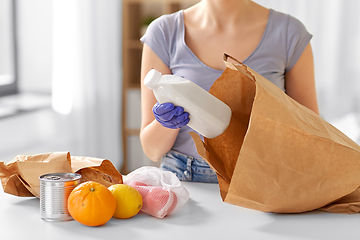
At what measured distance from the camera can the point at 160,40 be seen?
1202 mm

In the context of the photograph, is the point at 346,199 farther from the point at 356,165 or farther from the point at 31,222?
the point at 31,222

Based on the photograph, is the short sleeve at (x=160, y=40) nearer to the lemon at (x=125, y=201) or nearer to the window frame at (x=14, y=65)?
the lemon at (x=125, y=201)

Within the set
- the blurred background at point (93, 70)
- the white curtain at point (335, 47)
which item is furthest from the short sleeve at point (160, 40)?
the white curtain at point (335, 47)

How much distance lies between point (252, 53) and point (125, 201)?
0.63 m

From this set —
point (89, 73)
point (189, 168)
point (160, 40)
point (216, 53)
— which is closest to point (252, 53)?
point (216, 53)

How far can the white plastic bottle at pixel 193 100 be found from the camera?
721 millimetres

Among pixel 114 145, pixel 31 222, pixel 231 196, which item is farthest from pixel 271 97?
pixel 114 145

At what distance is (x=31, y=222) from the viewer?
754 mm

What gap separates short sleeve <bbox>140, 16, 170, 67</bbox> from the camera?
1.20 m

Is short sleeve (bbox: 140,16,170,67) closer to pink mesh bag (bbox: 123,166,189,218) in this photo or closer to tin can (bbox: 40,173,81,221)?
pink mesh bag (bbox: 123,166,189,218)

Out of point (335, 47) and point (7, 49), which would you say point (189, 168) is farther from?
point (335, 47)

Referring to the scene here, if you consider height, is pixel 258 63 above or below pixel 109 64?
above

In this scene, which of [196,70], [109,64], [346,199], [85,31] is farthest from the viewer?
Result: [109,64]

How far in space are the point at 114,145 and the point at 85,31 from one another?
0.82 metres
